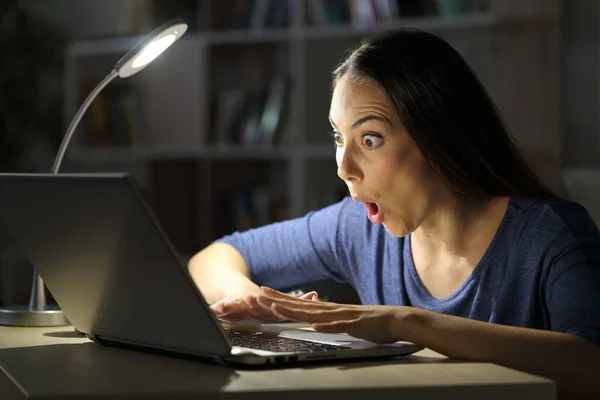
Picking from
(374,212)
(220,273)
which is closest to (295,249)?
(220,273)

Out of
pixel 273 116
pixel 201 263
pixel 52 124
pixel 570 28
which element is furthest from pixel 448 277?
pixel 52 124

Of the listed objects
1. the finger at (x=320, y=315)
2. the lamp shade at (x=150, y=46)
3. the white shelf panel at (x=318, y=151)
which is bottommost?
the finger at (x=320, y=315)

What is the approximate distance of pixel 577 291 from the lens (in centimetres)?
128

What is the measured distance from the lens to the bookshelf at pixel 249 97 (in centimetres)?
381

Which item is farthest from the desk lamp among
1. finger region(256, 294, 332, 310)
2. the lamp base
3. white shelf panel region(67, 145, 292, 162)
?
white shelf panel region(67, 145, 292, 162)

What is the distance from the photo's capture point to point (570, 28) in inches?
155

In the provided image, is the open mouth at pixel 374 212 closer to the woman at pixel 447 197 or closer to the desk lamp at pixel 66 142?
the woman at pixel 447 197

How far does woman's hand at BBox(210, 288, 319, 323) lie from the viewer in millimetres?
1292

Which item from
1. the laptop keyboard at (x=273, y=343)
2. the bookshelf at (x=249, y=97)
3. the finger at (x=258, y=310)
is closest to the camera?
the laptop keyboard at (x=273, y=343)

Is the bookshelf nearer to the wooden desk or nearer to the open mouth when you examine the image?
the open mouth

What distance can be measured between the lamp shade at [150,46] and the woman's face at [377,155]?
1.08 ft

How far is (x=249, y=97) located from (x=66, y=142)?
117 inches

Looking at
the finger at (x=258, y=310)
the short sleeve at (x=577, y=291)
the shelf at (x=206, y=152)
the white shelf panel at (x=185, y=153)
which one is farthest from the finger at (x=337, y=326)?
the white shelf panel at (x=185, y=153)

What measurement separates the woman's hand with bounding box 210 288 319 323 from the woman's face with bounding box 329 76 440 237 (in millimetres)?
229
